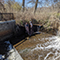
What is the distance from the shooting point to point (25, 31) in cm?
742

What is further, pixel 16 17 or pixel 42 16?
pixel 42 16

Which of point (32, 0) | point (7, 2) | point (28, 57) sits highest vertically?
point (32, 0)

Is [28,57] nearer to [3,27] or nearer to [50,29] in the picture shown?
[3,27]

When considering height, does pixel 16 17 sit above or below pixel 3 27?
above

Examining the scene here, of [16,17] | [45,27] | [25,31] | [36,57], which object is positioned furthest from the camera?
[45,27]

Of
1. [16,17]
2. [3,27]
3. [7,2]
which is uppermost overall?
[7,2]

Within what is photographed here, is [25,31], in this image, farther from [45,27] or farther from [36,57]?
[36,57]

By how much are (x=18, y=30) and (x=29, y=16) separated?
3684 mm

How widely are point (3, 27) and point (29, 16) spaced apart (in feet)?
16.7

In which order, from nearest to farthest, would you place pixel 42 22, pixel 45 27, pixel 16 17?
pixel 16 17, pixel 45 27, pixel 42 22

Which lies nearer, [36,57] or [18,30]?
[36,57]

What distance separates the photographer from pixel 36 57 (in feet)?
10.7

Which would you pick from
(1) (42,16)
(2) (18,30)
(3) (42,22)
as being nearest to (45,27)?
(3) (42,22)

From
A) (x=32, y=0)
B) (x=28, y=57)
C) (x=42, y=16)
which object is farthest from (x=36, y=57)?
(x=32, y=0)
